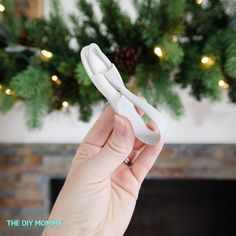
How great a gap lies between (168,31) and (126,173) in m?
0.33

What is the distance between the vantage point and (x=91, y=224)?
49 centimetres

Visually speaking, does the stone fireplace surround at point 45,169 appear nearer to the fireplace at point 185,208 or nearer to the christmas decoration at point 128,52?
the fireplace at point 185,208

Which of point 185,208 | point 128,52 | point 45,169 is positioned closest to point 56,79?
point 128,52

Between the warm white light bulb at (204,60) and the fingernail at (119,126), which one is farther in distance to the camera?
the warm white light bulb at (204,60)

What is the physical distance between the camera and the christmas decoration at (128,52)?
0.66 meters

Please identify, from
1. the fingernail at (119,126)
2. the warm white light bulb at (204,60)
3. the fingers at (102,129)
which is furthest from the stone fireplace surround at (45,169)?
the fingernail at (119,126)

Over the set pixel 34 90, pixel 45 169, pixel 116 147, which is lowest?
pixel 45 169

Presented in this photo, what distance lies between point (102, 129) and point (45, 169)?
71 centimetres

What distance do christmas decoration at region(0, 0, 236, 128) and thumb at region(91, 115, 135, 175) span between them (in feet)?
0.78

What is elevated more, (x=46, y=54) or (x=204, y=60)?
(x=204, y=60)

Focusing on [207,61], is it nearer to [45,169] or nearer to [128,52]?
[128,52]

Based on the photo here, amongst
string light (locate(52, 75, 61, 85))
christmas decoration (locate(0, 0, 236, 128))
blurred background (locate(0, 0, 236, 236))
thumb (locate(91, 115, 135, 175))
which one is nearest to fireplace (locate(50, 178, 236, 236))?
blurred background (locate(0, 0, 236, 236))

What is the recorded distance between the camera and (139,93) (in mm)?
729

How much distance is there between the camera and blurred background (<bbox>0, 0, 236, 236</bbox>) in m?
0.68
